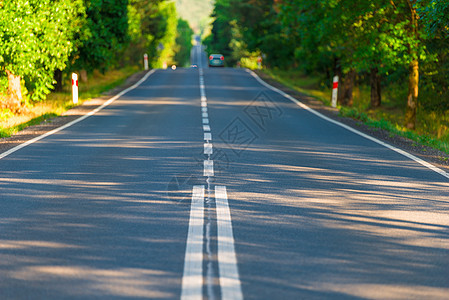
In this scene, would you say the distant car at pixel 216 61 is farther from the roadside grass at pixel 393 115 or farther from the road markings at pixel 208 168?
the road markings at pixel 208 168

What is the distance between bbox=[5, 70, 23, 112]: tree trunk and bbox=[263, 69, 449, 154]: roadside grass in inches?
380

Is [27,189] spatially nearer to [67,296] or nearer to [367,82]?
[67,296]

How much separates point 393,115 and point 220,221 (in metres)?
24.7

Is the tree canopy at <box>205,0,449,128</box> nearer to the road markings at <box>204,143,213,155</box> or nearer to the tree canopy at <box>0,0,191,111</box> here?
the road markings at <box>204,143,213,155</box>

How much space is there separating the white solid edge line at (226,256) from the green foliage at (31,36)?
1088cm

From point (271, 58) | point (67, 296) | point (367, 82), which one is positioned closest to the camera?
point (67, 296)

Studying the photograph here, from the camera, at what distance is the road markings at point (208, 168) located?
8.68m

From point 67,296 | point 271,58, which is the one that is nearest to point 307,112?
point 67,296

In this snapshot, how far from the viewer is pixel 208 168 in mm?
9148

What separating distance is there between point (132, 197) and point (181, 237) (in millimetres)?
1723

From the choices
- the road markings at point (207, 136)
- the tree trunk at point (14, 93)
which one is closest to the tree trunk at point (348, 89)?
the tree trunk at point (14, 93)

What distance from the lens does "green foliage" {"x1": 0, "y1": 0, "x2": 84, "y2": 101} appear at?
16.0 meters

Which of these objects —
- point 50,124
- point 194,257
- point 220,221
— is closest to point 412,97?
point 50,124

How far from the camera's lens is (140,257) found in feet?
16.8
